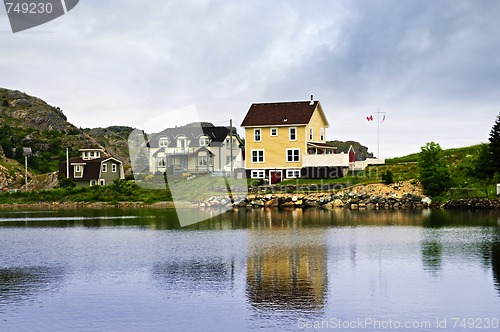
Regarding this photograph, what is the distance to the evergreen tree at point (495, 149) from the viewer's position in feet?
203

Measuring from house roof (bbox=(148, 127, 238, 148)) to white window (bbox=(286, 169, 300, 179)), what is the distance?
23.1 m

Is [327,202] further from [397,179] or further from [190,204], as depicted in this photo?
[190,204]

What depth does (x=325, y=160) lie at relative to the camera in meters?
75.2

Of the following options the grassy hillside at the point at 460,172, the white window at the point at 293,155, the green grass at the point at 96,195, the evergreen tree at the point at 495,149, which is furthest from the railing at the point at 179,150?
the evergreen tree at the point at 495,149

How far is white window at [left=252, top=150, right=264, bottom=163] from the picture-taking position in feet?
262

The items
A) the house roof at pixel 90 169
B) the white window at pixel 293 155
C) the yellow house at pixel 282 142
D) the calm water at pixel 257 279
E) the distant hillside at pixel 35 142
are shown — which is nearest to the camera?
the calm water at pixel 257 279

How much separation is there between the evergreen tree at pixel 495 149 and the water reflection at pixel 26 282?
46.7 meters

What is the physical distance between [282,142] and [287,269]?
173ft

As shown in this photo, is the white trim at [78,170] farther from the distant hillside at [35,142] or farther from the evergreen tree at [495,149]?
the evergreen tree at [495,149]

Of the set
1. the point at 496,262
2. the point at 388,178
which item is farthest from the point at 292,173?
the point at 496,262

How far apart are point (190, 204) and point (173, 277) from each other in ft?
165

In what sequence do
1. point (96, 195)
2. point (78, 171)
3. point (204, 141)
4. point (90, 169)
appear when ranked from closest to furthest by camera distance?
point (96, 195) < point (90, 169) < point (204, 141) < point (78, 171)

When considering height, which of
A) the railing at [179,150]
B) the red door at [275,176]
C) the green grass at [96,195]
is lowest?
the green grass at [96,195]

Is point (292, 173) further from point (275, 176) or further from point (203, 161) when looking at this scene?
point (203, 161)
